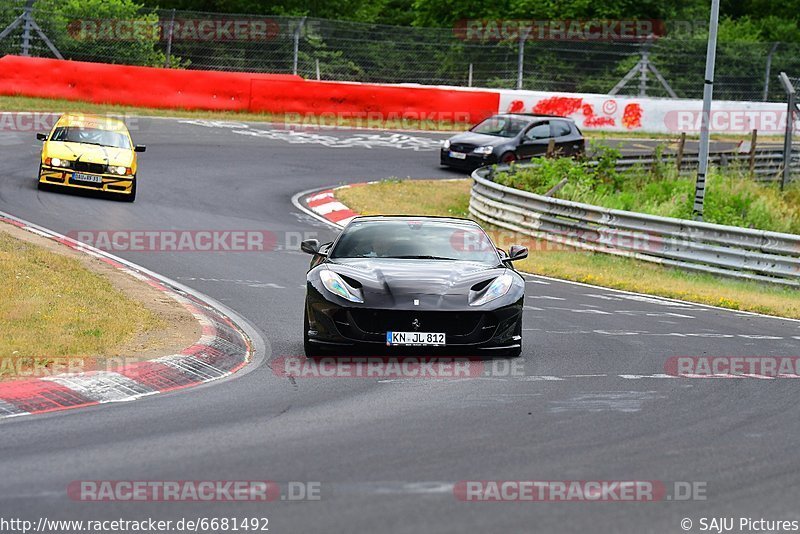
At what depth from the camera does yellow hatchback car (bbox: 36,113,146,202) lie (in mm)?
22750

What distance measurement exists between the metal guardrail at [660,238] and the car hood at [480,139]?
744 cm

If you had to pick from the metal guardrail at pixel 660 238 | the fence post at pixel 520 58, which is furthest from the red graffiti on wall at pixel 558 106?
the metal guardrail at pixel 660 238

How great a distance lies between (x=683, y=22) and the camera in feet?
180

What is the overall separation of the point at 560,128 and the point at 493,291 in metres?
22.7

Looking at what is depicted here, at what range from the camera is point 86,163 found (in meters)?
22.7

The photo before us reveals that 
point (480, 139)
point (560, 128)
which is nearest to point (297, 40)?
point (480, 139)

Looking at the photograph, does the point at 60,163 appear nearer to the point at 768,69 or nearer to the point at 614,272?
the point at 614,272

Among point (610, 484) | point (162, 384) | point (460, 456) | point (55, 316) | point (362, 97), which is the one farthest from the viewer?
point (362, 97)

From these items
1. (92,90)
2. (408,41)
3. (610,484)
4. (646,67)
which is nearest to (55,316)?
(610,484)

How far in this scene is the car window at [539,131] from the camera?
32.1m

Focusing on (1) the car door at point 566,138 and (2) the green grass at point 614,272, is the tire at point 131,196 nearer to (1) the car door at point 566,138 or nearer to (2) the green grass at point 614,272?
(2) the green grass at point 614,272

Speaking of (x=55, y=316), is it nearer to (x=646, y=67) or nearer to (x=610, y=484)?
(x=610, y=484)

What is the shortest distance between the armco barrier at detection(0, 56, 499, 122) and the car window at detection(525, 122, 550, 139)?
6.00 metres

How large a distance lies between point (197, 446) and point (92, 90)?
28.5m
